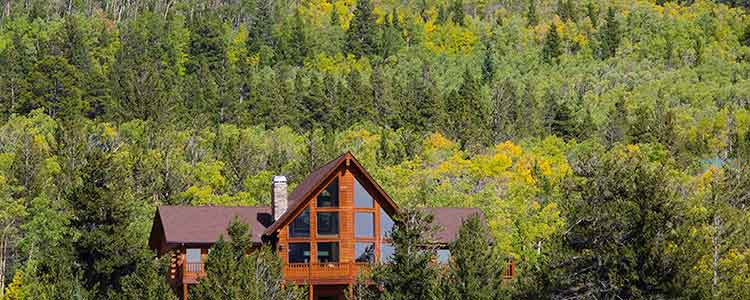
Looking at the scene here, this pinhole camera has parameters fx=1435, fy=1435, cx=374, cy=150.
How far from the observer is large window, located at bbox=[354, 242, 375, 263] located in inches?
2211

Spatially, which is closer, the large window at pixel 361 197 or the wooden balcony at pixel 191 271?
the wooden balcony at pixel 191 271

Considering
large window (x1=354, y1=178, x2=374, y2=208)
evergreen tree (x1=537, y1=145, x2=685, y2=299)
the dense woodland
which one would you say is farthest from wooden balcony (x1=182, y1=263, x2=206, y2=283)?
evergreen tree (x1=537, y1=145, x2=685, y2=299)

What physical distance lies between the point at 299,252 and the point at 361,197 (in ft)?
10.6

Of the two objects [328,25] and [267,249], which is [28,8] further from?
[267,249]

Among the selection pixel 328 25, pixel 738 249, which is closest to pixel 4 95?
pixel 328 25

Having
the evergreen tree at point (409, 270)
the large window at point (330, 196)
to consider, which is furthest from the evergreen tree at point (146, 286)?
the large window at point (330, 196)

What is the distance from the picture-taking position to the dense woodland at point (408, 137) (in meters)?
45.1

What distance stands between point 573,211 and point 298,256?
14922 millimetres

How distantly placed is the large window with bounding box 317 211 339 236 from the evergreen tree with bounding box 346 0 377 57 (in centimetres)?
13244

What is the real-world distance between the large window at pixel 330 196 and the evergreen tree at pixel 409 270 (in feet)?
31.5

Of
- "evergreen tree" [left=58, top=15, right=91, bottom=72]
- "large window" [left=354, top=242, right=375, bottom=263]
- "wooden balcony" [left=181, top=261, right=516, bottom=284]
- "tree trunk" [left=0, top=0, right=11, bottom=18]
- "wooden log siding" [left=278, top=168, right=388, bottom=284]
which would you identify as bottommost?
"wooden balcony" [left=181, top=261, right=516, bottom=284]

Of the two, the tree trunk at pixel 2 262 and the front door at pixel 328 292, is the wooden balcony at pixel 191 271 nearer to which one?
the front door at pixel 328 292

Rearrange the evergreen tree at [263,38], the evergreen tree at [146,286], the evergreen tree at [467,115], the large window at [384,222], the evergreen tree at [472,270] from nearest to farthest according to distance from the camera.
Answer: the evergreen tree at [146,286], the evergreen tree at [472,270], the large window at [384,222], the evergreen tree at [467,115], the evergreen tree at [263,38]

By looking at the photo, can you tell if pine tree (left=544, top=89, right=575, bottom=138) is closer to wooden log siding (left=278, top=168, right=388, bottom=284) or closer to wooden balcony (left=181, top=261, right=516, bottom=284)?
wooden log siding (left=278, top=168, right=388, bottom=284)
